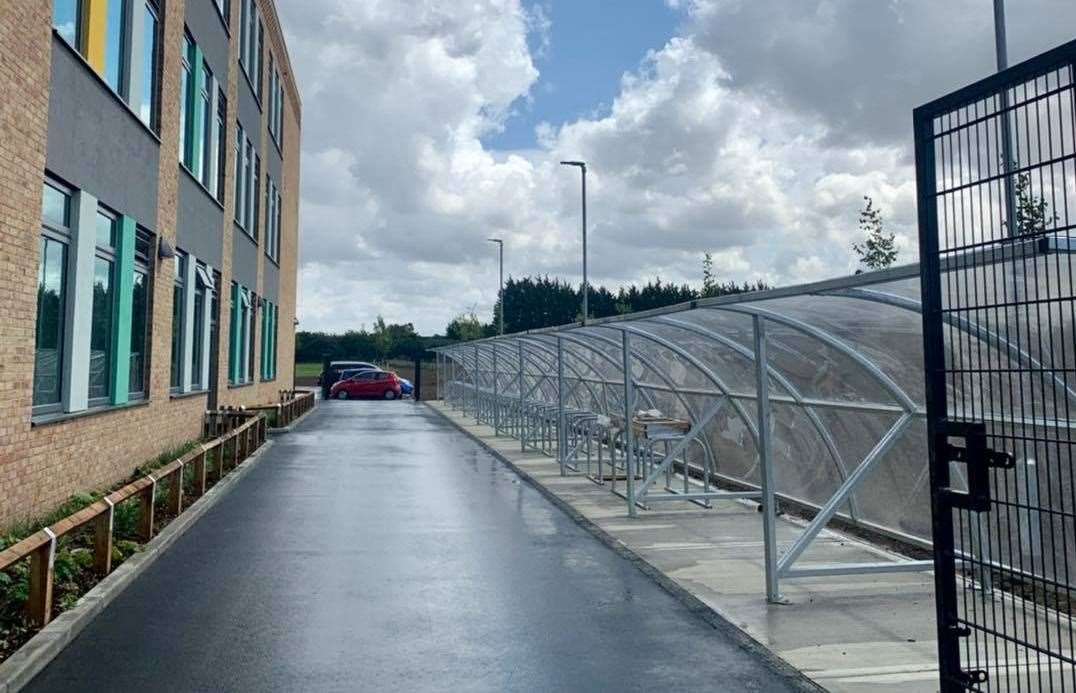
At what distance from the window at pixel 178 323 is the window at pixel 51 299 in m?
5.29

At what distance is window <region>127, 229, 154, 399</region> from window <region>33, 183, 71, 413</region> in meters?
2.53

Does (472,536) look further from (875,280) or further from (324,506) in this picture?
(875,280)

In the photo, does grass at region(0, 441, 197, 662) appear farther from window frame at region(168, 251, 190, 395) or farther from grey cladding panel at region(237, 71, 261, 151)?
grey cladding panel at region(237, 71, 261, 151)

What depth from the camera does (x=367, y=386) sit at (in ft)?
136

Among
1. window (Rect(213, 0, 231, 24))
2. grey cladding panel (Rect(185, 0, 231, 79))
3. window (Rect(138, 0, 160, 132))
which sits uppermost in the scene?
window (Rect(213, 0, 231, 24))

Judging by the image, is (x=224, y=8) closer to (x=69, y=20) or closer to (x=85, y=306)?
(x=69, y=20)

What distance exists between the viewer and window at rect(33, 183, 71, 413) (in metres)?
8.78

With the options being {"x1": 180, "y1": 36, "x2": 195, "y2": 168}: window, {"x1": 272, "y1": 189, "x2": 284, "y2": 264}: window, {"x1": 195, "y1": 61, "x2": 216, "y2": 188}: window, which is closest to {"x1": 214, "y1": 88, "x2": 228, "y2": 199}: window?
{"x1": 195, "y1": 61, "x2": 216, "y2": 188}: window

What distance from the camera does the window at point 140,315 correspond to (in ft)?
39.7

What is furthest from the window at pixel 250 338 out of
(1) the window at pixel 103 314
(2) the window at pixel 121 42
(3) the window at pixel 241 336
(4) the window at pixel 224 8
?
(1) the window at pixel 103 314

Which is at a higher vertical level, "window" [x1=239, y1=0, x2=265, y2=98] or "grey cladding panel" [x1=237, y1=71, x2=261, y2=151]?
"window" [x1=239, y1=0, x2=265, y2=98]

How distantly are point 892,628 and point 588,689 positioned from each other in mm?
2288

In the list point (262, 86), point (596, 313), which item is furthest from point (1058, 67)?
point (596, 313)

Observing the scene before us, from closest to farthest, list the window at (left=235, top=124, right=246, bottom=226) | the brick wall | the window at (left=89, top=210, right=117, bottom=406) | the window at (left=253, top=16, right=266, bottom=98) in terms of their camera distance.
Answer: the brick wall → the window at (left=89, top=210, right=117, bottom=406) → the window at (left=235, top=124, right=246, bottom=226) → the window at (left=253, top=16, right=266, bottom=98)
